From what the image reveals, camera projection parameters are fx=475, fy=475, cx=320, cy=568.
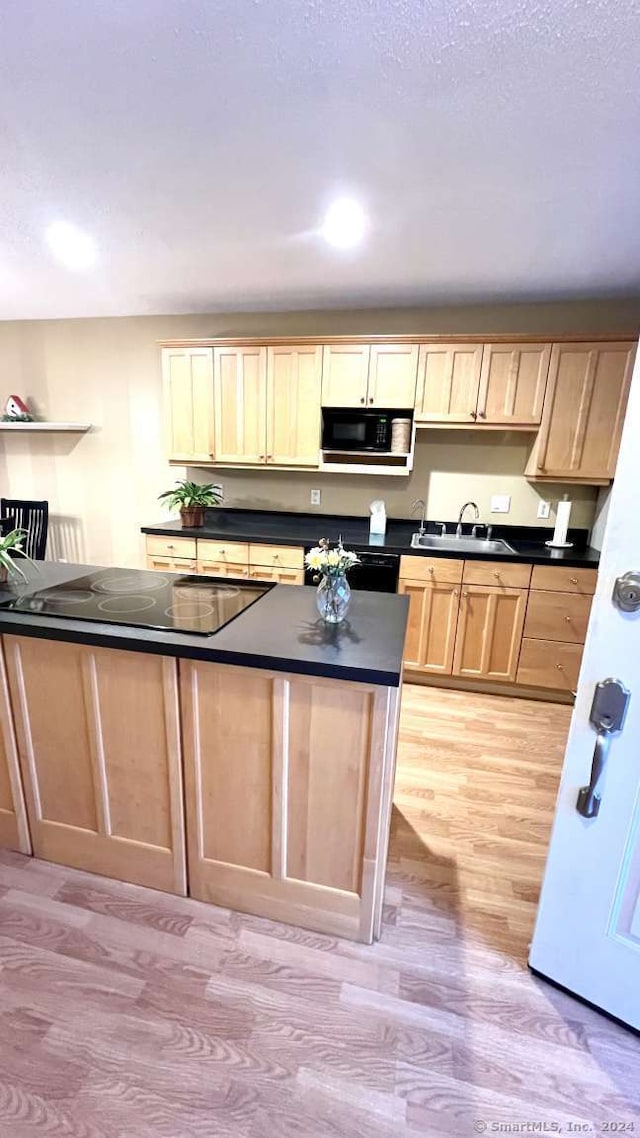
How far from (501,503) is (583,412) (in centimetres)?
78

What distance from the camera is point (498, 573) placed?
2949mm

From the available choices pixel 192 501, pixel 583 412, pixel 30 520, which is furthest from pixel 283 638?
pixel 30 520

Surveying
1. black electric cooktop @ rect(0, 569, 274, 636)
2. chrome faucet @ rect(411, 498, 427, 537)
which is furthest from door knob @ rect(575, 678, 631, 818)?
chrome faucet @ rect(411, 498, 427, 537)

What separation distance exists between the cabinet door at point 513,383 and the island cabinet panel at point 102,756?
8.41 ft

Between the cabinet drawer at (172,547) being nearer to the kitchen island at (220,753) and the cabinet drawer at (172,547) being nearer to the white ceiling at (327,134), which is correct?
the white ceiling at (327,134)

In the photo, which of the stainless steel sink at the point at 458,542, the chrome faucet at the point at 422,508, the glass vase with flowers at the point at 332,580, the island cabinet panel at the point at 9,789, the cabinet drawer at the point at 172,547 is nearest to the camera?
the glass vase with flowers at the point at 332,580

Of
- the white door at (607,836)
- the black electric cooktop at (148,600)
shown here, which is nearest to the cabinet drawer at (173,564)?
the black electric cooktop at (148,600)

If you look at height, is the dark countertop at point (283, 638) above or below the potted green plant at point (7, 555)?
below

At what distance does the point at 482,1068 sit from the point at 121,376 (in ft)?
14.9

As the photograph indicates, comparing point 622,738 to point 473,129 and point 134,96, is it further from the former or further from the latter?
point 134,96

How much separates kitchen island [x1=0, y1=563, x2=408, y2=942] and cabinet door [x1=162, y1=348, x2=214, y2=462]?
219 cm

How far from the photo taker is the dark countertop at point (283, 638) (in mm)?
1286

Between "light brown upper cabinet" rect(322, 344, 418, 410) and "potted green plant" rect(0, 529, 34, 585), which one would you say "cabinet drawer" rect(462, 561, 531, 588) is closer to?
"light brown upper cabinet" rect(322, 344, 418, 410)

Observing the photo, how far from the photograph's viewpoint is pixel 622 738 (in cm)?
116
